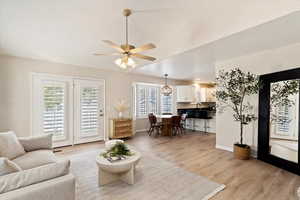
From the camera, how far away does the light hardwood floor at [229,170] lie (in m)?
2.27

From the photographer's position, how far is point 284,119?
309 centimetres

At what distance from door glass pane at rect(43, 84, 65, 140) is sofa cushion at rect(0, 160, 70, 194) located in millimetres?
3484

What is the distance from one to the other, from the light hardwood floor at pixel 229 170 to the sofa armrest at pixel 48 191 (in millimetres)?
1929

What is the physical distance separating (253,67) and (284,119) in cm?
134

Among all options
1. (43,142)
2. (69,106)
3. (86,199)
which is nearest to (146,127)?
(69,106)

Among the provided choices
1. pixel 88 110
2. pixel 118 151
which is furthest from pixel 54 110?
pixel 118 151

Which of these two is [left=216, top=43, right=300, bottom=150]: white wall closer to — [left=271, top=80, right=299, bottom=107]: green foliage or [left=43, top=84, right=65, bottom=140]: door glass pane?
[left=271, top=80, right=299, bottom=107]: green foliage

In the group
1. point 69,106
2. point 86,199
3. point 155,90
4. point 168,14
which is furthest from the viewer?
point 155,90

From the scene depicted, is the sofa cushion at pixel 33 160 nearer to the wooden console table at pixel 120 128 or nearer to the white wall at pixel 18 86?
the white wall at pixel 18 86

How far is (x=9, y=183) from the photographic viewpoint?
1207 mm

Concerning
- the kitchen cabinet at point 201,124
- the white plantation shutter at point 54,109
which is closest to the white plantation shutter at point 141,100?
the kitchen cabinet at point 201,124

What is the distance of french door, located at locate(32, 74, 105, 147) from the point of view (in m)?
4.22

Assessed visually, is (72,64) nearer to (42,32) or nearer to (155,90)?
(42,32)

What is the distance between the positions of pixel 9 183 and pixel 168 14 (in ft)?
9.79
